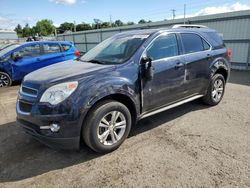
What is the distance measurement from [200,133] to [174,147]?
70 centimetres

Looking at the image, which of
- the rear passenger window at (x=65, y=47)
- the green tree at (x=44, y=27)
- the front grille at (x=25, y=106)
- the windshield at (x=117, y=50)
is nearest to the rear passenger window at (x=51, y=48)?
the rear passenger window at (x=65, y=47)

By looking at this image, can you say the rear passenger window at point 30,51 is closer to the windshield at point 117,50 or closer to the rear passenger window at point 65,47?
the rear passenger window at point 65,47

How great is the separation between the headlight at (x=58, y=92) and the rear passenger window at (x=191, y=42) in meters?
2.43

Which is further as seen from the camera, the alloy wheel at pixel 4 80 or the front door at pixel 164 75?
the alloy wheel at pixel 4 80

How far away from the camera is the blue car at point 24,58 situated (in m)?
7.59

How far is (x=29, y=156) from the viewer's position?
3.12 metres

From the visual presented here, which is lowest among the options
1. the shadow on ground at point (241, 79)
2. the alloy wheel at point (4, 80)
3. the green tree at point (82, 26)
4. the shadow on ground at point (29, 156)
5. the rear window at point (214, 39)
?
the shadow on ground at point (29, 156)

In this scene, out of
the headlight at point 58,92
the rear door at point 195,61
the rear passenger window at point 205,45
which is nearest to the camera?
the headlight at point 58,92

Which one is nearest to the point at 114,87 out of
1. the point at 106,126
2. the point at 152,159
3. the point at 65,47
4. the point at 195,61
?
the point at 106,126

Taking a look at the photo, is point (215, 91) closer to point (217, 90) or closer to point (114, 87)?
point (217, 90)

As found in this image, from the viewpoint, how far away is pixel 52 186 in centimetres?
248

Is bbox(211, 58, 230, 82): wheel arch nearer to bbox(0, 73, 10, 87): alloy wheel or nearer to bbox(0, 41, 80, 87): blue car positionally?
bbox(0, 41, 80, 87): blue car

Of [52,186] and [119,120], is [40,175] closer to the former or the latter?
[52,186]

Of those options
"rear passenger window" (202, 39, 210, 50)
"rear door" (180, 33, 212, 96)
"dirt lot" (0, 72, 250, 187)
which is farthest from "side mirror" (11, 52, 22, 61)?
"rear passenger window" (202, 39, 210, 50)
